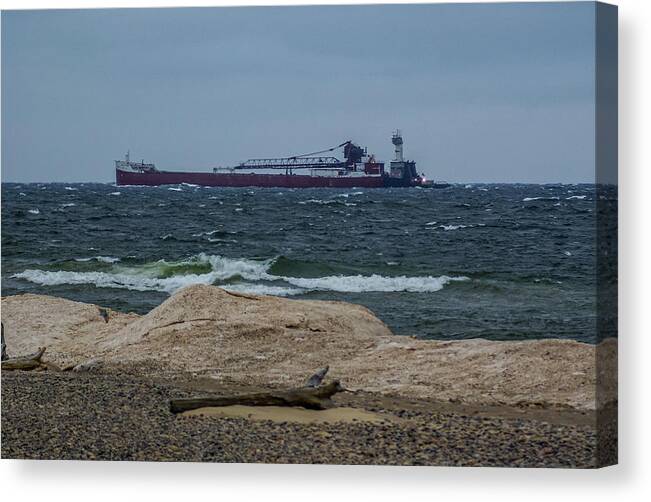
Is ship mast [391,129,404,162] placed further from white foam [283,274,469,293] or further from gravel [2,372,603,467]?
gravel [2,372,603,467]

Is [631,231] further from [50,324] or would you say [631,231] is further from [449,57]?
[50,324]

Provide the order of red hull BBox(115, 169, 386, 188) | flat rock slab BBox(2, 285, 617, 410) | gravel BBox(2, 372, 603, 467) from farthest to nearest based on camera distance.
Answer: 1. red hull BBox(115, 169, 386, 188)
2. flat rock slab BBox(2, 285, 617, 410)
3. gravel BBox(2, 372, 603, 467)

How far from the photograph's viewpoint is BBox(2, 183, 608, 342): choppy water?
10406 millimetres

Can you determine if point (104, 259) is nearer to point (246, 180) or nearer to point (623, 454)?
point (246, 180)

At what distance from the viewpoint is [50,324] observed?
36.8 feet

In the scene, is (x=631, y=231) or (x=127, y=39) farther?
(x=127, y=39)

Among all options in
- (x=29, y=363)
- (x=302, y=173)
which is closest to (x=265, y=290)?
(x=302, y=173)

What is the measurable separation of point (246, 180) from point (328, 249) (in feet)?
3.09

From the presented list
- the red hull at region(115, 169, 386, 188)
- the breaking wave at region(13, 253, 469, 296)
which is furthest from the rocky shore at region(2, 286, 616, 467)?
the red hull at region(115, 169, 386, 188)

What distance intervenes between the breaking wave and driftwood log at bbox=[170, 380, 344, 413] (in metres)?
0.91

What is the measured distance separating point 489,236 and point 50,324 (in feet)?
13.0

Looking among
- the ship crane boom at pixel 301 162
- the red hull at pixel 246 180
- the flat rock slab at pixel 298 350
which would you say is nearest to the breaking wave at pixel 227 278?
the flat rock slab at pixel 298 350

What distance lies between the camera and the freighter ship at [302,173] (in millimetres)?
10820

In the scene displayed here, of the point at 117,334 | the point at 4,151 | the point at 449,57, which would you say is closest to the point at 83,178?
the point at 4,151
